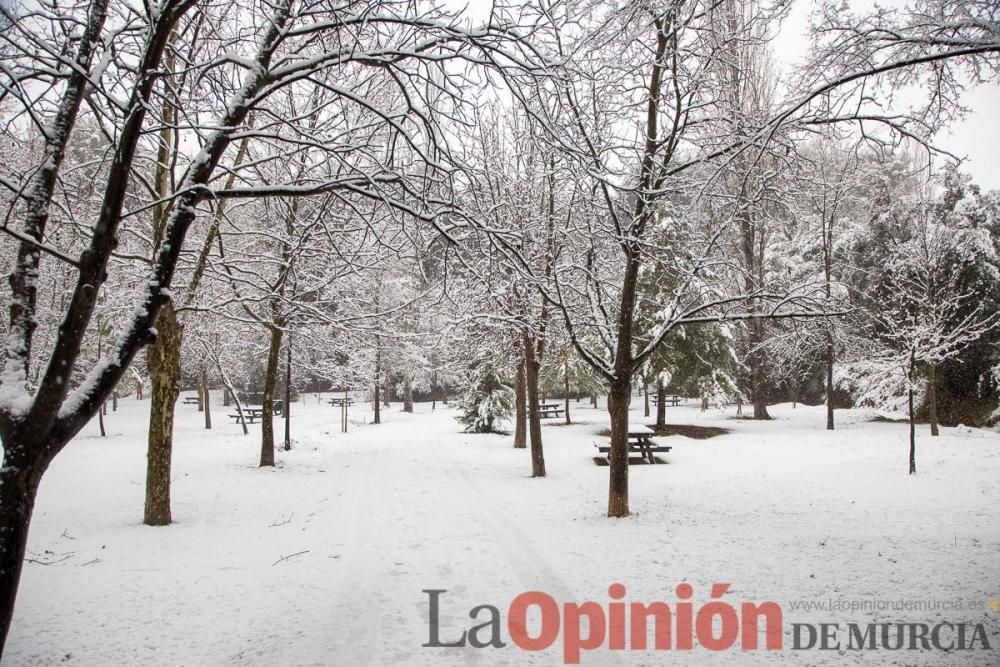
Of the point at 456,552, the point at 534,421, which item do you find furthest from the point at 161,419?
the point at 534,421

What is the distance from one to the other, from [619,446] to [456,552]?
291 cm

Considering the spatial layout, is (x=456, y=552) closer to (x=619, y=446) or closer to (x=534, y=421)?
(x=619, y=446)

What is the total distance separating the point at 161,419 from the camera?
8047mm

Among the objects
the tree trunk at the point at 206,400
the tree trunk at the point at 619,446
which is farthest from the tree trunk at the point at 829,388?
the tree trunk at the point at 206,400

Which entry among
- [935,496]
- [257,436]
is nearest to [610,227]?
[935,496]

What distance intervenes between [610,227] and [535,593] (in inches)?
215

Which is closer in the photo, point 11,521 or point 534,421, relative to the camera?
point 11,521

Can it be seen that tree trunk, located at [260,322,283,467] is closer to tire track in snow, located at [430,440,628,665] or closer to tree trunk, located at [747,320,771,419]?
tire track in snow, located at [430,440,628,665]

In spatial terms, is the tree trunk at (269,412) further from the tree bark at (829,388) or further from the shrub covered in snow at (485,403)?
the tree bark at (829,388)

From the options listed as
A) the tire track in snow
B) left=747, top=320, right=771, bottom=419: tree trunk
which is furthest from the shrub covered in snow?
left=747, top=320, right=771, bottom=419: tree trunk

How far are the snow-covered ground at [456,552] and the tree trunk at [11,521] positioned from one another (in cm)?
155

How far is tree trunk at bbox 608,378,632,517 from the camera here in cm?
777

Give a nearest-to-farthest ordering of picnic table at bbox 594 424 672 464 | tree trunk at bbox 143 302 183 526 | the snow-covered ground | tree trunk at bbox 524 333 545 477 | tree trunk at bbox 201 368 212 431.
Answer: the snow-covered ground → tree trunk at bbox 143 302 183 526 → tree trunk at bbox 524 333 545 477 → picnic table at bbox 594 424 672 464 → tree trunk at bbox 201 368 212 431

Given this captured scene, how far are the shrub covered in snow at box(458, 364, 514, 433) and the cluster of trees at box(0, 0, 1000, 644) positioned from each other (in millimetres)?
953
